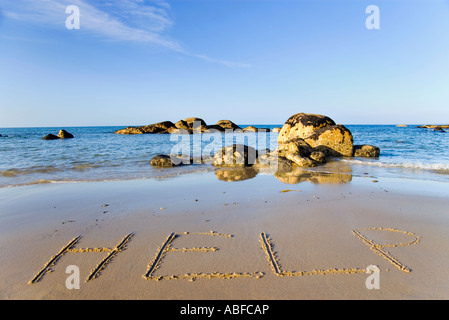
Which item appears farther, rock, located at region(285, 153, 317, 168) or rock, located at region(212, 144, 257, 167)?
rock, located at region(212, 144, 257, 167)

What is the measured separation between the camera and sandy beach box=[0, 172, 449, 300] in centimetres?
254

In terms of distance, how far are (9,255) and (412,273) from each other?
16.5 feet

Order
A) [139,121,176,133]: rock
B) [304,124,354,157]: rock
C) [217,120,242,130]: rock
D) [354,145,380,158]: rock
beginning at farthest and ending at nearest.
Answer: [217,120,242,130]: rock < [139,121,176,133]: rock < [304,124,354,157]: rock < [354,145,380,158]: rock

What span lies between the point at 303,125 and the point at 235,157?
25.1ft

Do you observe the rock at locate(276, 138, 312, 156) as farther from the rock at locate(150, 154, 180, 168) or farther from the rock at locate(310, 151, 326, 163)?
the rock at locate(150, 154, 180, 168)

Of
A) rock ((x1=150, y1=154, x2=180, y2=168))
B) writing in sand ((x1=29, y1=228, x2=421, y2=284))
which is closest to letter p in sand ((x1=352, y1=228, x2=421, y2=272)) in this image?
writing in sand ((x1=29, y1=228, x2=421, y2=284))

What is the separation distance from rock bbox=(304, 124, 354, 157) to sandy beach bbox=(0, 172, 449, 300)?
7.53 meters

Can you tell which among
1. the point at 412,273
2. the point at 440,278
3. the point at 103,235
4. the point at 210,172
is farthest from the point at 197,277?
the point at 210,172

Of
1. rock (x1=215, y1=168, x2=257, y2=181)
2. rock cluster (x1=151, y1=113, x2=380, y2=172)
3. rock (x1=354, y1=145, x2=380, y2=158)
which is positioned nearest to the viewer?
rock (x1=215, y1=168, x2=257, y2=181)

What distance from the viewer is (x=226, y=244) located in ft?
11.4

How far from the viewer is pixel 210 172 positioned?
9438mm

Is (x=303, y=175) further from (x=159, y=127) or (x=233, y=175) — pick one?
(x=159, y=127)

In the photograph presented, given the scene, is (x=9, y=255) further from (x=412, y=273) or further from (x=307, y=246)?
(x=412, y=273)

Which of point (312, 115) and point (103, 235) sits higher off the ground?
point (312, 115)
